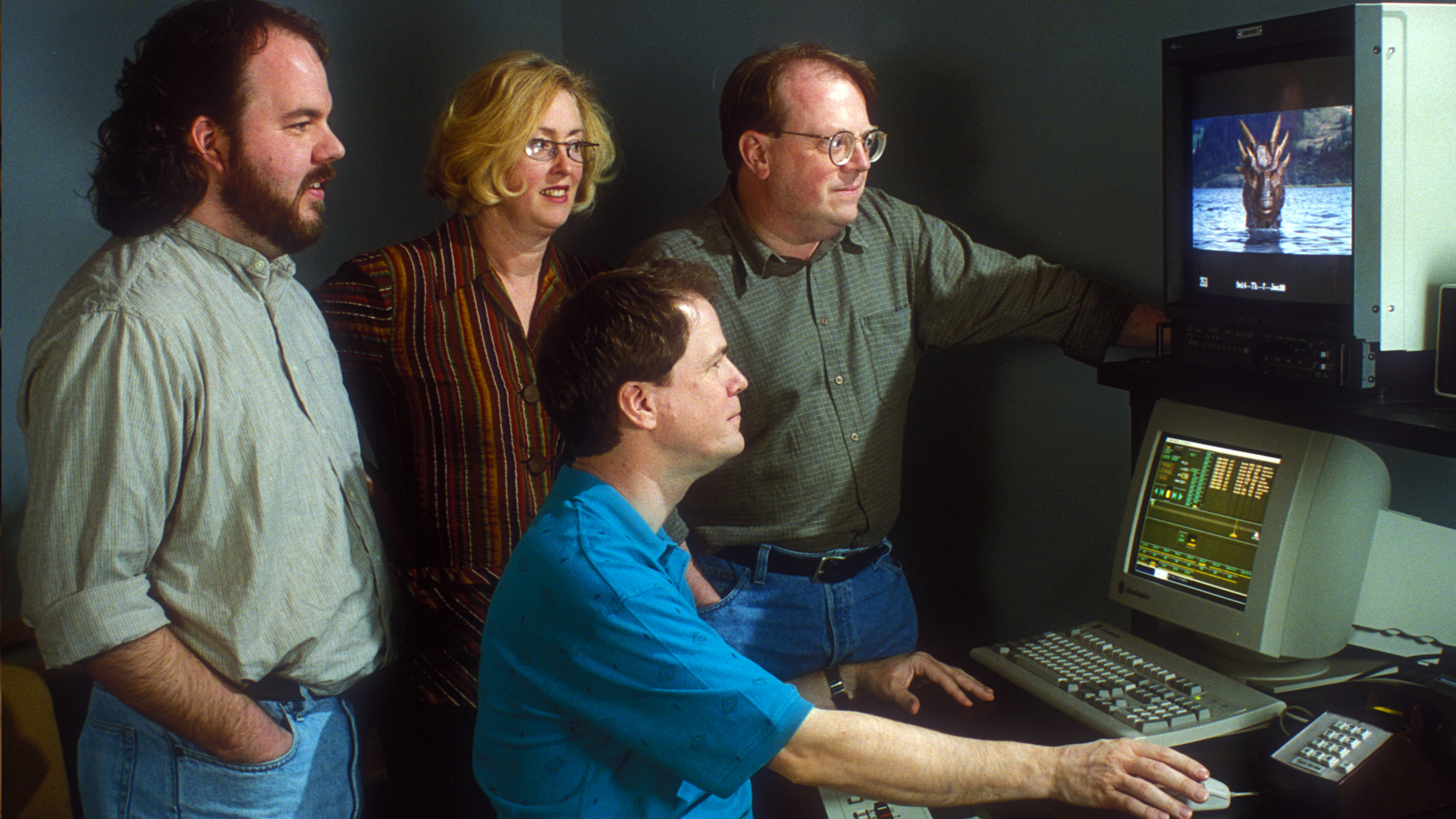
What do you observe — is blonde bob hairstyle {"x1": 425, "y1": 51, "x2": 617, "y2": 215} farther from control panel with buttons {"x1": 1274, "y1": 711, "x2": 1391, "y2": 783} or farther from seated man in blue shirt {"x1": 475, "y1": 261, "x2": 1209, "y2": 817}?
control panel with buttons {"x1": 1274, "y1": 711, "x2": 1391, "y2": 783}

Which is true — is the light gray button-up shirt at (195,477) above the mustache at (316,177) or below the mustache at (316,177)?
below

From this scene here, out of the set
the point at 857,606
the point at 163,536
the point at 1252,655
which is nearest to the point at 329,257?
the point at 163,536

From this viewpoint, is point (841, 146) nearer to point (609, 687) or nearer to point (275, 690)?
point (609, 687)

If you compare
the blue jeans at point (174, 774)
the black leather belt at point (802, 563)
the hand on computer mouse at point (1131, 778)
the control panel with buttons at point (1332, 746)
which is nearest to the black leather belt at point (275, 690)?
the blue jeans at point (174, 774)

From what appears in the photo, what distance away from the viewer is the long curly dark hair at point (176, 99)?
1491mm

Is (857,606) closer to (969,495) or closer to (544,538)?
(969,495)

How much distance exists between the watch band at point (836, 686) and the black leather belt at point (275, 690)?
0.83 meters

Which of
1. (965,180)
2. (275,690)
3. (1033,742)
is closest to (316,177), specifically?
(275,690)

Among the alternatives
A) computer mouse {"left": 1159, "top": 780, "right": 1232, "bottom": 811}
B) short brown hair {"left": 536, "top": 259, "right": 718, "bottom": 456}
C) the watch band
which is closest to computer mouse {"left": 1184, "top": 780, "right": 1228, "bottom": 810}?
computer mouse {"left": 1159, "top": 780, "right": 1232, "bottom": 811}

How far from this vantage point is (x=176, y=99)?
153 cm

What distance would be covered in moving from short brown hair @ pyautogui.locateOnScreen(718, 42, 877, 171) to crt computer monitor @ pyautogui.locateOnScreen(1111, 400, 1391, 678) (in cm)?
84

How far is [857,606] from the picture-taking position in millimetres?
2018

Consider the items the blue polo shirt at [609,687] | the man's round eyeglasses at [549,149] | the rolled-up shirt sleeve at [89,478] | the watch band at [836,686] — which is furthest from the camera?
the man's round eyeglasses at [549,149]

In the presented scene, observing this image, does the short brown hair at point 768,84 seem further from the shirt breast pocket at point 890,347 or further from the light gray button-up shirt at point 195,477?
the light gray button-up shirt at point 195,477
